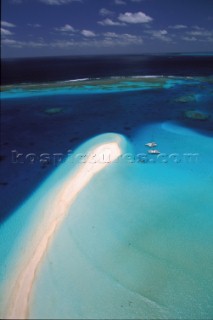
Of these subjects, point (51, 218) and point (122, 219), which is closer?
point (51, 218)

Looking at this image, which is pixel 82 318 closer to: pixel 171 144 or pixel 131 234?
pixel 131 234

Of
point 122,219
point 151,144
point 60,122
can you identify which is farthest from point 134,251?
point 60,122

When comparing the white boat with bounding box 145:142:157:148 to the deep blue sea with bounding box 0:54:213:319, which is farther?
the white boat with bounding box 145:142:157:148

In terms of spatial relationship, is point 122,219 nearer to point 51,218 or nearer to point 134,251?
point 134,251

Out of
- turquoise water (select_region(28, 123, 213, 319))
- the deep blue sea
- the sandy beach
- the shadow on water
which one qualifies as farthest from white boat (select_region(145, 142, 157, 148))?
turquoise water (select_region(28, 123, 213, 319))

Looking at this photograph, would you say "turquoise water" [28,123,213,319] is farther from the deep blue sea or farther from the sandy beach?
the sandy beach

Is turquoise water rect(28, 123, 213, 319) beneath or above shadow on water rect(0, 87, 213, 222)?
beneath

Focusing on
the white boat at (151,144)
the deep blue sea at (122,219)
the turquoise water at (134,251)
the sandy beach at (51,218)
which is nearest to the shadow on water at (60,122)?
the deep blue sea at (122,219)
